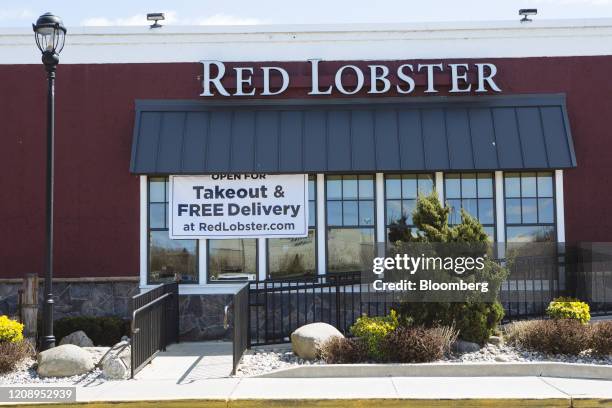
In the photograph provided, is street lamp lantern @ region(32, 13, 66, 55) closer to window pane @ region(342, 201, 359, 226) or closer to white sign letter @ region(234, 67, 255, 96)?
white sign letter @ region(234, 67, 255, 96)

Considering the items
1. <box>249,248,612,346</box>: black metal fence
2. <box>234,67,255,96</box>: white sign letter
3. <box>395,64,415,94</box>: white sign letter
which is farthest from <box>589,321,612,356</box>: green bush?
<box>234,67,255,96</box>: white sign letter

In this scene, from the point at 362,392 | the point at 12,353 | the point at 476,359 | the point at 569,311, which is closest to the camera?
the point at 362,392

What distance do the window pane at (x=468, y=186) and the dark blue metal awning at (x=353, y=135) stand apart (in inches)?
24.5

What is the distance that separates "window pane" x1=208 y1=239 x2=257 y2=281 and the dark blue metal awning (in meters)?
1.54

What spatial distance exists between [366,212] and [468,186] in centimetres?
213

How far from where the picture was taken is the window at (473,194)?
513 inches

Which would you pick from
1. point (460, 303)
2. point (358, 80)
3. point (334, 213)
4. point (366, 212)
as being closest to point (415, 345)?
point (460, 303)

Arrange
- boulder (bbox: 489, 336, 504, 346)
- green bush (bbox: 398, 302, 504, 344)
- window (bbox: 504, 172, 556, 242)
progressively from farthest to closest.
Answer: window (bbox: 504, 172, 556, 242) → boulder (bbox: 489, 336, 504, 346) → green bush (bbox: 398, 302, 504, 344)

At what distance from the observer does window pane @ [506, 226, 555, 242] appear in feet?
42.6

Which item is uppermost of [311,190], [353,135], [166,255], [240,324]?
[353,135]

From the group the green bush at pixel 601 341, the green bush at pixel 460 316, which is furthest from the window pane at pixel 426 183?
the green bush at pixel 601 341

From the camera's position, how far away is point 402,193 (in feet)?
42.9

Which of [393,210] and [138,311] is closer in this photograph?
[138,311]

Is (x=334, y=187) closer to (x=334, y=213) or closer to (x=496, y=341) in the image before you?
(x=334, y=213)
